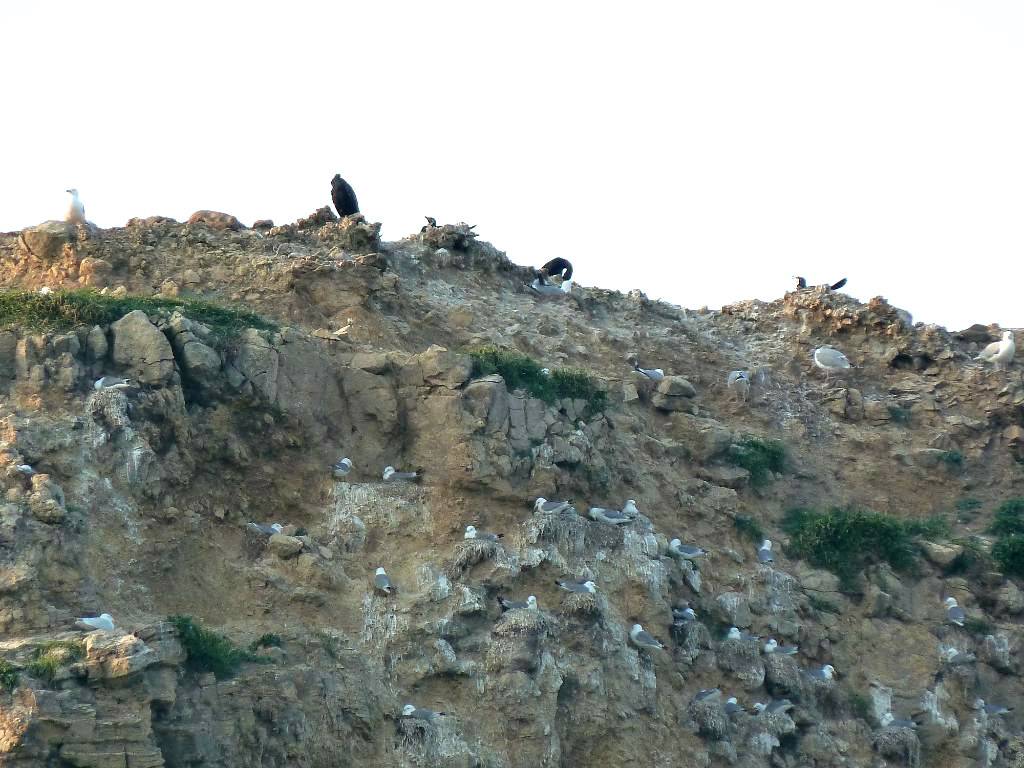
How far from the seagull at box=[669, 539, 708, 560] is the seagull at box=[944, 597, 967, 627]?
3.65m

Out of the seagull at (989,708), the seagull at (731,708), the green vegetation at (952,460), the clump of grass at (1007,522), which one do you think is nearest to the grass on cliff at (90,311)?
the seagull at (731,708)

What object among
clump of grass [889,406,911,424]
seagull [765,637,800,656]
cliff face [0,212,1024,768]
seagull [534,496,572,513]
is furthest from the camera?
clump of grass [889,406,911,424]

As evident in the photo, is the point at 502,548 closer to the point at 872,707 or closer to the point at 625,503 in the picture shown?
the point at 625,503

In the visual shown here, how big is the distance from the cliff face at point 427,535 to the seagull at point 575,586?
120mm

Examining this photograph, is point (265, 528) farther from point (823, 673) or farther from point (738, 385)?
point (738, 385)

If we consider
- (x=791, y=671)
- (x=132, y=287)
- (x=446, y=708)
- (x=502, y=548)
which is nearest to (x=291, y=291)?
(x=132, y=287)

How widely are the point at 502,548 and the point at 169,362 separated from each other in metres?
4.36

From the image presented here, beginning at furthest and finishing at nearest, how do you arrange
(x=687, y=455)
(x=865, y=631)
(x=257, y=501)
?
(x=687, y=455) → (x=865, y=631) → (x=257, y=501)

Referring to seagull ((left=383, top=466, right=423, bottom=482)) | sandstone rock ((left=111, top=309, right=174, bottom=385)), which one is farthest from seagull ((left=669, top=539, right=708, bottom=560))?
sandstone rock ((left=111, top=309, right=174, bottom=385))

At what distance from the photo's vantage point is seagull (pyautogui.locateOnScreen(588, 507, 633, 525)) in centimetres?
1944

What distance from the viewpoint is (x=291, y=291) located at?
69.4 feet

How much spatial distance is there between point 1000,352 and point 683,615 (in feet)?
31.4

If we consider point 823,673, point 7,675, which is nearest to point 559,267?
point 823,673

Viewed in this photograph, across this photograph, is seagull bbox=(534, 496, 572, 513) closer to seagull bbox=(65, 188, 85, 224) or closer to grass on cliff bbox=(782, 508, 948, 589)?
grass on cliff bbox=(782, 508, 948, 589)
